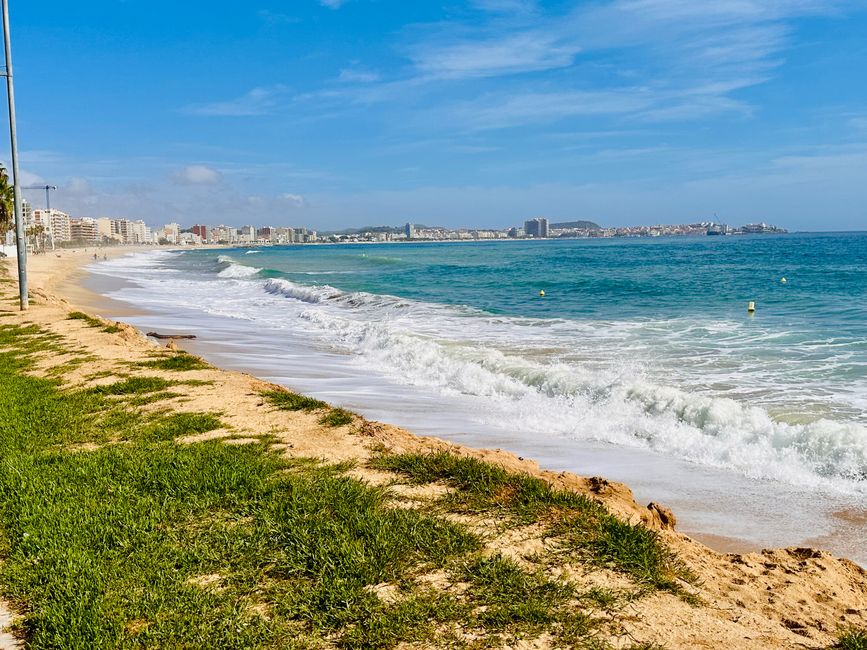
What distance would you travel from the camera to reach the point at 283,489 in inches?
205

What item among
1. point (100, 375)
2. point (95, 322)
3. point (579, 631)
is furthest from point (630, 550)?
point (95, 322)

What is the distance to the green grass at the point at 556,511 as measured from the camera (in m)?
4.10

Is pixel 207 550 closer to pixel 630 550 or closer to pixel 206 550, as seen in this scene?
pixel 206 550

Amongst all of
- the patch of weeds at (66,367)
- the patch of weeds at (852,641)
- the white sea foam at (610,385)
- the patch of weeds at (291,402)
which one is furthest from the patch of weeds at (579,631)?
the patch of weeds at (66,367)

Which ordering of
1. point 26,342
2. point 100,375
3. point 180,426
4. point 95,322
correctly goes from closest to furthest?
point 180,426 → point 100,375 → point 26,342 → point 95,322

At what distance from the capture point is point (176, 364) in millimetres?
10914

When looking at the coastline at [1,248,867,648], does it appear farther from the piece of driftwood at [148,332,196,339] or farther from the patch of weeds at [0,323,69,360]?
the piece of driftwood at [148,332,196,339]

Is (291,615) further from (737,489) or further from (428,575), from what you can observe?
(737,489)

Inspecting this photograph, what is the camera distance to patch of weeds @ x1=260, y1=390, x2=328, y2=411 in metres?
8.04

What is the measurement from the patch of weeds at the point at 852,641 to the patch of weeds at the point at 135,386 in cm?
827

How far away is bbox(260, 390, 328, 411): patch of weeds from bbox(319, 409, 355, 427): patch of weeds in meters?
0.40

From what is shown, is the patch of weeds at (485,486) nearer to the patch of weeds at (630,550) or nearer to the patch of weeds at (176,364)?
the patch of weeds at (630,550)

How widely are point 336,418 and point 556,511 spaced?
3372mm

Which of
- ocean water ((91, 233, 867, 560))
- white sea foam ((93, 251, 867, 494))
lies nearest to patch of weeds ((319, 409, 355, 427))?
ocean water ((91, 233, 867, 560))
